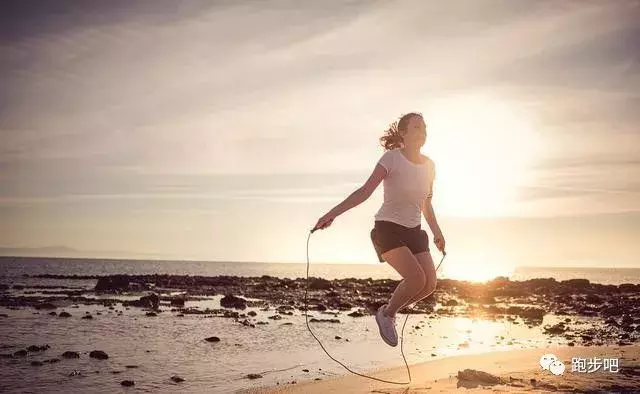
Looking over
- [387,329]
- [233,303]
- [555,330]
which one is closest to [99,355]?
[387,329]

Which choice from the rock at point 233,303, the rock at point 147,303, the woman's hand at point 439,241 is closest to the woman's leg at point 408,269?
the woman's hand at point 439,241

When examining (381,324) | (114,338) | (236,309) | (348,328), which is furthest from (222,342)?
(236,309)

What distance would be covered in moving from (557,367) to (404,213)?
392 centimetres

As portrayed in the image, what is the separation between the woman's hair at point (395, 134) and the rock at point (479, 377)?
11.2ft

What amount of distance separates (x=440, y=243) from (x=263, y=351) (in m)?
7.26

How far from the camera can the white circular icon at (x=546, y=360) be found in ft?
27.9

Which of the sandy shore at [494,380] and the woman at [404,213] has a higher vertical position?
the woman at [404,213]

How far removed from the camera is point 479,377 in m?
7.48

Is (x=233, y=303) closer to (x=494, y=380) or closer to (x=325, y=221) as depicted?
(x=494, y=380)

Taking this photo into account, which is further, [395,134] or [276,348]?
[276,348]

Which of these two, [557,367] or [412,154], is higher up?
[412,154]

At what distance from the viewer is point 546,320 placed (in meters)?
21.7

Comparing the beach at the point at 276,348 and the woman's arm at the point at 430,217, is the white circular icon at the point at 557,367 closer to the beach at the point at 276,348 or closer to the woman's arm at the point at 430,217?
the beach at the point at 276,348

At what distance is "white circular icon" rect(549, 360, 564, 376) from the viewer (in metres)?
7.95
